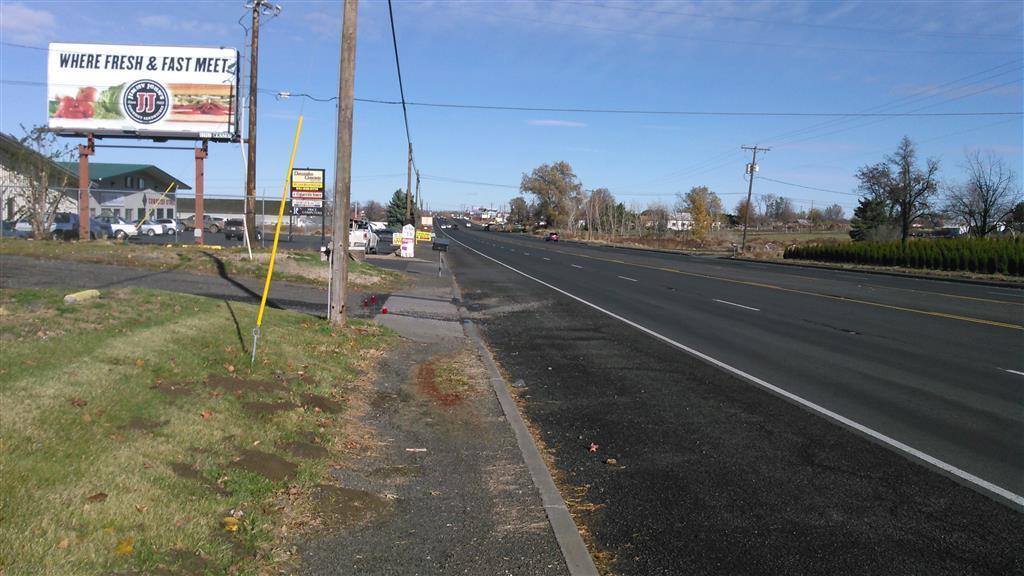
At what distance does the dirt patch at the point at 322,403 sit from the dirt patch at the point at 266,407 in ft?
0.79

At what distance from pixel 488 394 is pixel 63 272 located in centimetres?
1217

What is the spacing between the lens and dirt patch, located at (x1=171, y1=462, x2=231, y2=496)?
4969 mm

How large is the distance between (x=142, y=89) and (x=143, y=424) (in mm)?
29114

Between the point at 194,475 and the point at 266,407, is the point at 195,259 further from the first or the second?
the point at 194,475

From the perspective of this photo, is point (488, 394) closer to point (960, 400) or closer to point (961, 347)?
point (960, 400)

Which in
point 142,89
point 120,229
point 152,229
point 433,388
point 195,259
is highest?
point 142,89

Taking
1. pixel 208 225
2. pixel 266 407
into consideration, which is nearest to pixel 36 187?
pixel 266 407

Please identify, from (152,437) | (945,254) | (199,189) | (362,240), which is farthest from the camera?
(945,254)

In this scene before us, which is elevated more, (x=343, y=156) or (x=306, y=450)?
(x=343, y=156)

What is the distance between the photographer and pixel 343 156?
12.0 m

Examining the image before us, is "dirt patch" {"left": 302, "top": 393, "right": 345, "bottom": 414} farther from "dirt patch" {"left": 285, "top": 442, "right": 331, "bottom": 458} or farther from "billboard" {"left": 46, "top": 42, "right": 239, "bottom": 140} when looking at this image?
"billboard" {"left": 46, "top": 42, "right": 239, "bottom": 140}

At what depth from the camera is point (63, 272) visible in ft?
54.3

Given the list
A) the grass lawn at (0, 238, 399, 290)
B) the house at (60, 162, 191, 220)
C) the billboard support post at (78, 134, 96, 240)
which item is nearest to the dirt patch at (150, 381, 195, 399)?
the grass lawn at (0, 238, 399, 290)

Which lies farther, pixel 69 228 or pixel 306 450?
pixel 69 228
